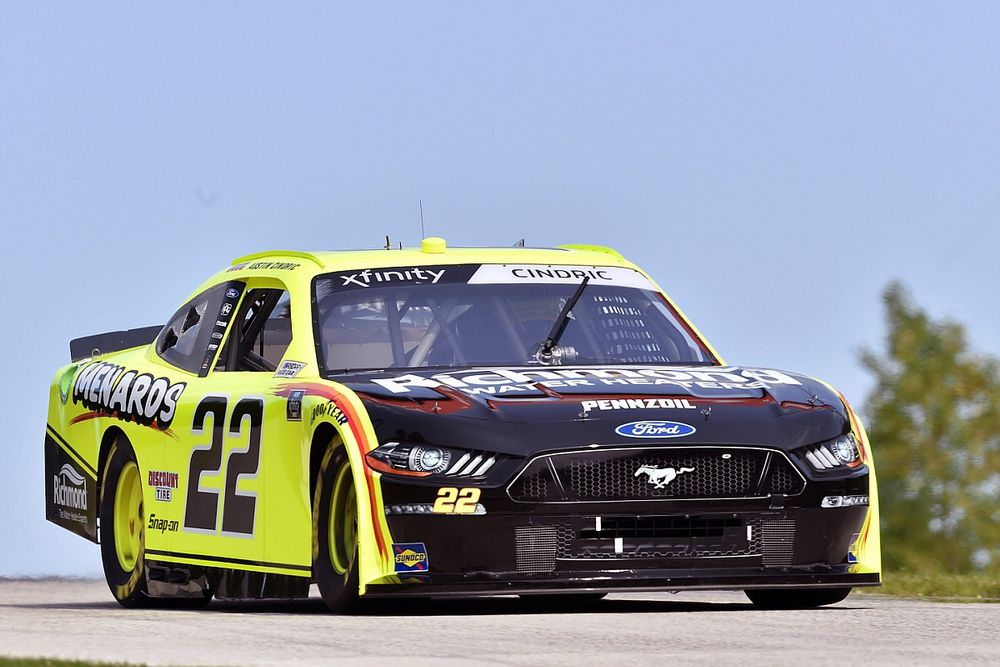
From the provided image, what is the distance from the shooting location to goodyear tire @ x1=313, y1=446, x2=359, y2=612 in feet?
29.3

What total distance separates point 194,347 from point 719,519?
136 inches

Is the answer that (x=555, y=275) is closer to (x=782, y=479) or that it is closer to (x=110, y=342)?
(x=782, y=479)

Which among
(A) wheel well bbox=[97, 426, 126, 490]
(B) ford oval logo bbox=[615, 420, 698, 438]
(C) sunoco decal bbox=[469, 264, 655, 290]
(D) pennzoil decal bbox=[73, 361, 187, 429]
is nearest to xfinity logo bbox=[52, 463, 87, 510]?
(A) wheel well bbox=[97, 426, 126, 490]

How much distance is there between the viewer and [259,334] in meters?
10.7

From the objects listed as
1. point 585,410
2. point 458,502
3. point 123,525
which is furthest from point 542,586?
point 123,525

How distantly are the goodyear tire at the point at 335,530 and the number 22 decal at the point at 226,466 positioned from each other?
73 centimetres

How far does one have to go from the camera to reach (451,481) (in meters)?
8.62

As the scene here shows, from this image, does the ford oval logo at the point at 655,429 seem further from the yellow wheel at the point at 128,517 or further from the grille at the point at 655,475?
the yellow wheel at the point at 128,517

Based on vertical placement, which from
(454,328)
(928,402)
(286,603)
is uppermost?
(454,328)

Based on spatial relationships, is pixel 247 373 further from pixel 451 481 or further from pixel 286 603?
pixel 451 481

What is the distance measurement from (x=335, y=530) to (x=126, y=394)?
2.78m

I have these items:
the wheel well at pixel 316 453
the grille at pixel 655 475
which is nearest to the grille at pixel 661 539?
the grille at pixel 655 475

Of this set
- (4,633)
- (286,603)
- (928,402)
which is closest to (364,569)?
(4,633)

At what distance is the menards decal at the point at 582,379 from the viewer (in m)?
9.06
